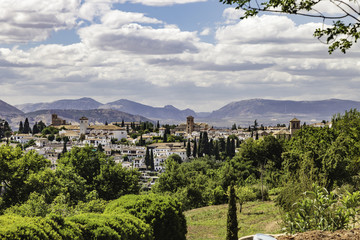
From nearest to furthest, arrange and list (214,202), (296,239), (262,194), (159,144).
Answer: (296,239) → (262,194) → (214,202) → (159,144)

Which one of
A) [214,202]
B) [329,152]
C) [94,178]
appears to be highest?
[329,152]

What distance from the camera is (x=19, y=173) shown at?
24.7 m

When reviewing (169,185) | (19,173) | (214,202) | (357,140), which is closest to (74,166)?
(19,173)

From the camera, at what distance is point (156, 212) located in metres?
15.7

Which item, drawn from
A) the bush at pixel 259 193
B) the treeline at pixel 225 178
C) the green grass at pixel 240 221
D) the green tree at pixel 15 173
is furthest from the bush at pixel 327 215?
the bush at pixel 259 193

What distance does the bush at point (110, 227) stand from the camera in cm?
1031

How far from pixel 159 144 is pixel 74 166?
133383 millimetres

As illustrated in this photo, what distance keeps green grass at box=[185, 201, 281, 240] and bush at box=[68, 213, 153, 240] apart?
8.50m

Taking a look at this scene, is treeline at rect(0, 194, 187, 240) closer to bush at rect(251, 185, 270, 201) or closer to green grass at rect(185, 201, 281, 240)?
green grass at rect(185, 201, 281, 240)

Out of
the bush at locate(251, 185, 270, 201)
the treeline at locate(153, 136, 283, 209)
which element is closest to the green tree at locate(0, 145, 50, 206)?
the treeline at locate(153, 136, 283, 209)

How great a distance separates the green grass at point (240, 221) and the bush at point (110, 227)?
8497 mm

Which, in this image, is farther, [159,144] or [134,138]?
[134,138]

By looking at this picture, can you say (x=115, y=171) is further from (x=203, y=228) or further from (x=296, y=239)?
(x=296, y=239)

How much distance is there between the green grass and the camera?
22922 millimetres
